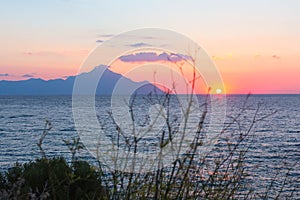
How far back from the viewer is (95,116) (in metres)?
4.29

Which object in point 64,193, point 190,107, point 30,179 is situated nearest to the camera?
point 190,107

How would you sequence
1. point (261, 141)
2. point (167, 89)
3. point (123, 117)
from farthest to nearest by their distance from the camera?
point (261, 141) → point (123, 117) → point (167, 89)

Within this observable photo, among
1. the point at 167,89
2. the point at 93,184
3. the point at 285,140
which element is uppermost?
the point at 167,89

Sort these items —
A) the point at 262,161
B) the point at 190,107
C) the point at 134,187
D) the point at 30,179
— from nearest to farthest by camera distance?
the point at 190,107 < the point at 134,187 < the point at 30,179 < the point at 262,161

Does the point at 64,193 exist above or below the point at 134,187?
below

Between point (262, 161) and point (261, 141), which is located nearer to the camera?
point (262, 161)

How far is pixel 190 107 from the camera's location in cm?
365

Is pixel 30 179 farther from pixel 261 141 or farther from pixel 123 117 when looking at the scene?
pixel 261 141

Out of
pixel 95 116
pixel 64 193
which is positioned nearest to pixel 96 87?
pixel 95 116

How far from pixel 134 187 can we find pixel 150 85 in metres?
0.99

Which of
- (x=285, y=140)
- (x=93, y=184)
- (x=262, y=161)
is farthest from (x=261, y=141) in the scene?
(x=93, y=184)

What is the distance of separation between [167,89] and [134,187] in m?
1.03

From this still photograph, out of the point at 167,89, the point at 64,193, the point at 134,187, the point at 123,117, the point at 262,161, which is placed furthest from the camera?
the point at 262,161

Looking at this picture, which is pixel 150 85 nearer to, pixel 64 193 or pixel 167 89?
pixel 167 89
